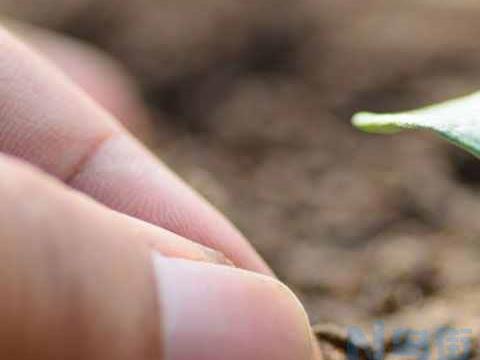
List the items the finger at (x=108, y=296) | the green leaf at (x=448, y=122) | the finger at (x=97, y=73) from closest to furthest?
the finger at (x=108, y=296) < the green leaf at (x=448, y=122) < the finger at (x=97, y=73)

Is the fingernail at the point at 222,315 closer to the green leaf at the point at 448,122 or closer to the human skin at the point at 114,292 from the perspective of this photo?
the human skin at the point at 114,292

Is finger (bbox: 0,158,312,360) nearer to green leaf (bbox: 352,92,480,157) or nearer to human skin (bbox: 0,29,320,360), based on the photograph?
human skin (bbox: 0,29,320,360)

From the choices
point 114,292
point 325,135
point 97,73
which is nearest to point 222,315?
point 114,292

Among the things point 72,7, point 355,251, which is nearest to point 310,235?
point 355,251

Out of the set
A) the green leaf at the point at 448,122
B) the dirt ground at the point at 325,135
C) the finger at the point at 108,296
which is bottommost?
the dirt ground at the point at 325,135

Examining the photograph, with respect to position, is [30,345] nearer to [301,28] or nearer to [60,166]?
[60,166]

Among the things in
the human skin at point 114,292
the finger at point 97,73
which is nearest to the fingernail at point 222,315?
the human skin at point 114,292
